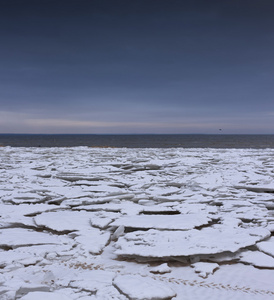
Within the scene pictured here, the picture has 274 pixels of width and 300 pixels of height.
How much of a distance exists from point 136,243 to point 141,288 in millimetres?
766

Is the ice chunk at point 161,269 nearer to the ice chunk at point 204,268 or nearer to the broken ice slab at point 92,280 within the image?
the ice chunk at point 204,268

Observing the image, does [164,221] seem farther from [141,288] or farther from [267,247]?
[141,288]

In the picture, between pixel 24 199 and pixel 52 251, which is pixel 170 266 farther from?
pixel 24 199

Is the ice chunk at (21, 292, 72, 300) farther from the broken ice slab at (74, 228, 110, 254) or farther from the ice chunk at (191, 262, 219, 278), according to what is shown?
the ice chunk at (191, 262, 219, 278)

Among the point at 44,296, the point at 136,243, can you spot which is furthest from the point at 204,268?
the point at 44,296

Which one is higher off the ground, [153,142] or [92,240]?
[153,142]

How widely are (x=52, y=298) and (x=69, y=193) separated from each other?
10.3 ft

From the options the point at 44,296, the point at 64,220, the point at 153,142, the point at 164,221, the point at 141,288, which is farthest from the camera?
the point at 153,142

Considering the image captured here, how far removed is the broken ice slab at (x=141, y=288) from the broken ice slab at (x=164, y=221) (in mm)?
1042

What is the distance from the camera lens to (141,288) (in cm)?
197

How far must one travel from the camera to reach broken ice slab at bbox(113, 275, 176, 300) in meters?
1.87

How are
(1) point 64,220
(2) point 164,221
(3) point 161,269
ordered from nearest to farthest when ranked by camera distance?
(3) point 161,269 → (2) point 164,221 → (1) point 64,220

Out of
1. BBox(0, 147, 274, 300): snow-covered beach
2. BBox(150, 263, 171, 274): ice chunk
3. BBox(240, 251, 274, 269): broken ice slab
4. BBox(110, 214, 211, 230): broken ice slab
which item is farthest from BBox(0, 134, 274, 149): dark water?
BBox(150, 263, 171, 274): ice chunk

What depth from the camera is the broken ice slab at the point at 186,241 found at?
8.23ft
